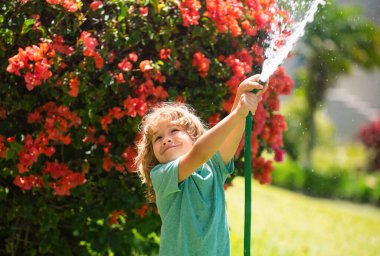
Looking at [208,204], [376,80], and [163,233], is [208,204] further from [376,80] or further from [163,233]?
[376,80]

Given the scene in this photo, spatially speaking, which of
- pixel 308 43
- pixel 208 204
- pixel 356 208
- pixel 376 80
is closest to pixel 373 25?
pixel 308 43

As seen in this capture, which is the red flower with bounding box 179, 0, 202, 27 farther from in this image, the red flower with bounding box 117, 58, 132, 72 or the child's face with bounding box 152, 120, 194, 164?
the child's face with bounding box 152, 120, 194, 164

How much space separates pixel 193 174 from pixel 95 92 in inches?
36.5

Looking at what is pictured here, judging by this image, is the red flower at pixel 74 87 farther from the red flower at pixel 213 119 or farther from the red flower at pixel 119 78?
the red flower at pixel 213 119

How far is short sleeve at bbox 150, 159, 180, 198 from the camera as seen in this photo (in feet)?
7.80

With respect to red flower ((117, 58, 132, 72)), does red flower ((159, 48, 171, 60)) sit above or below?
above

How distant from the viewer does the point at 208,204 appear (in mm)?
2424

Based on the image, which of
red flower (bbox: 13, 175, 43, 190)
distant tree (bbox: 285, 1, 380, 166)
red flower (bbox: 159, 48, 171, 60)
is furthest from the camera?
distant tree (bbox: 285, 1, 380, 166)

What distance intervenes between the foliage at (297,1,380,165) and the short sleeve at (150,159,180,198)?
11.2m

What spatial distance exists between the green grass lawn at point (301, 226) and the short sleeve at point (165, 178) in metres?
2.31

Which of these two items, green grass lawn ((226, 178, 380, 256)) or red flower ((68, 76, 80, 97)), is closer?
red flower ((68, 76, 80, 97))

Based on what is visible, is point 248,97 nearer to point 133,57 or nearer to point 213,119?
point 133,57

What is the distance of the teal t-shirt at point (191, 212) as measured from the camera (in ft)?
7.79

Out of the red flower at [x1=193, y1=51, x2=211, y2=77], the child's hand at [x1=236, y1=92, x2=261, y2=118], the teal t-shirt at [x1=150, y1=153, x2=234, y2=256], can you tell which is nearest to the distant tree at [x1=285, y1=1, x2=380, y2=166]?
the red flower at [x1=193, y1=51, x2=211, y2=77]
